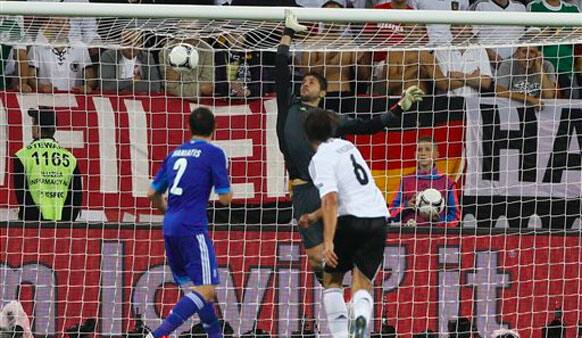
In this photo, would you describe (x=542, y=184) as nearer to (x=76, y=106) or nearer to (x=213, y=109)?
(x=213, y=109)

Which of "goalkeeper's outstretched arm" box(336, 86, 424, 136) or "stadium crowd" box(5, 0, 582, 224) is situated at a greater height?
"stadium crowd" box(5, 0, 582, 224)

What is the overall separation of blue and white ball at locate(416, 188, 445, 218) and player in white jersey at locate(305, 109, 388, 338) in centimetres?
269

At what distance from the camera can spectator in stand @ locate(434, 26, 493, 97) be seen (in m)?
15.3

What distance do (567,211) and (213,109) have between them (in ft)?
11.8

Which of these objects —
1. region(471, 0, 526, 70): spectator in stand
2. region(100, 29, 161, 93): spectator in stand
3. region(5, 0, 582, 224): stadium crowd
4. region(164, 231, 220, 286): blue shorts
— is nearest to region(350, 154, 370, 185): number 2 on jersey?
region(164, 231, 220, 286): blue shorts

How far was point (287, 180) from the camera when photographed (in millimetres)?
15062

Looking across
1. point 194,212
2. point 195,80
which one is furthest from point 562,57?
point 194,212

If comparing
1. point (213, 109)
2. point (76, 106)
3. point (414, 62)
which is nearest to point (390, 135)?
point (414, 62)

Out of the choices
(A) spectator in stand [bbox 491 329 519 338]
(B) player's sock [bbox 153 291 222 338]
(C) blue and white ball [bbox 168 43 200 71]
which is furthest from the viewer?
(A) spectator in stand [bbox 491 329 519 338]

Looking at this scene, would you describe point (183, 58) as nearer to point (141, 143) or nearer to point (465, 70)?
point (141, 143)

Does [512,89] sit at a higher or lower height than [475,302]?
higher

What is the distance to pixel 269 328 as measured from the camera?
14.8 meters

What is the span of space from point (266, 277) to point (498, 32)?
124 inches

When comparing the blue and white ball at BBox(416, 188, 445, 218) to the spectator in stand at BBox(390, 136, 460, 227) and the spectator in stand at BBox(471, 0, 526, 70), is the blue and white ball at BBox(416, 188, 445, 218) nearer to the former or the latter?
the spectator in stand at BBox(390, 136, 460, 227)
